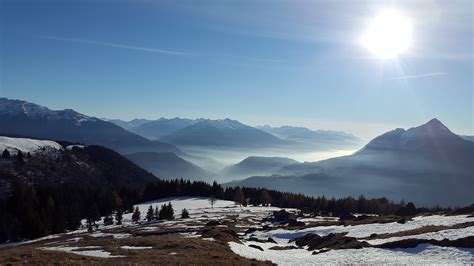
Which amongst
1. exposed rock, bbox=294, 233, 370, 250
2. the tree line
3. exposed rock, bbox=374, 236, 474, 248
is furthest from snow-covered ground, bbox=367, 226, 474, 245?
the tree line

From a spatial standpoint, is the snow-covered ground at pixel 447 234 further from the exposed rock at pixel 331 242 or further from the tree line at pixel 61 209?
the tree line at pixel 61 209

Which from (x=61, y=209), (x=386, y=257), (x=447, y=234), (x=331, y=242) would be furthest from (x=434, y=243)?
(x=61, y=209)

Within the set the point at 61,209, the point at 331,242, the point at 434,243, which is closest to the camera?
the point at 434,243

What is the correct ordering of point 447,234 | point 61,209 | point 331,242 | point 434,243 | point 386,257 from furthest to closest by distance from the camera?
point 61,209
point 331,242
point 447,234
point 434,243
point 386,257

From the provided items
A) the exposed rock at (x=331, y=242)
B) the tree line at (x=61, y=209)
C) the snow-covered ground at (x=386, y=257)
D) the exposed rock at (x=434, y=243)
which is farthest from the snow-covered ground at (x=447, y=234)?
the tree line at (x=61, y=209)

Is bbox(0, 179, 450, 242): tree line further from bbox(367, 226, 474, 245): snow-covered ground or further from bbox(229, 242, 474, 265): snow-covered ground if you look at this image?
bbox(367, 226, 474, 245): snow-covered ground

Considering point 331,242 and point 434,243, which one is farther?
point 331,242

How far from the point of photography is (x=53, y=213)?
128 meters

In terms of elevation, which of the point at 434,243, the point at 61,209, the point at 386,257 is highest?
the point at 434,243

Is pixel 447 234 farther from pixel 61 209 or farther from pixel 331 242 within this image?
pixel 61 209

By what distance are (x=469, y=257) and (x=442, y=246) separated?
16.1ft

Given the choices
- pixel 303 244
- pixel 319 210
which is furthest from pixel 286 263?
pixel 319 210

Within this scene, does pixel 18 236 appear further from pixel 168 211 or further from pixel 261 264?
pixel 261 264

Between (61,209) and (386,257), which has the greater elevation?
(61,209)
